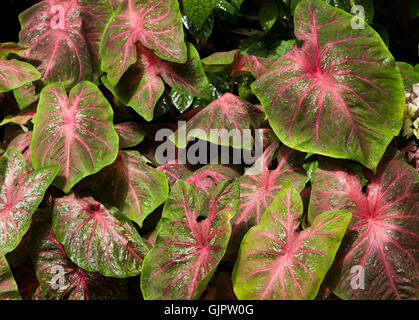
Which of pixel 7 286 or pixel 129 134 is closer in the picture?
pixel 7 286

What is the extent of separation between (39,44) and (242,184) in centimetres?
92

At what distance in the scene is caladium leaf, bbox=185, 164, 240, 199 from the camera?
1424 millimetres

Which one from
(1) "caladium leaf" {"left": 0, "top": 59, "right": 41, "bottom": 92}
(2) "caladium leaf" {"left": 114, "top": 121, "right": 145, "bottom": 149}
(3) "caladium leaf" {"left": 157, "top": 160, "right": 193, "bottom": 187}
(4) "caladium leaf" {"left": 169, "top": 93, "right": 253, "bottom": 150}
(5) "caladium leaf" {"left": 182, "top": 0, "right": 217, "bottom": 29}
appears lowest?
(3) "caladium leaf" {"left": 157, "top": 160, "right": 193, "bottom": 187}

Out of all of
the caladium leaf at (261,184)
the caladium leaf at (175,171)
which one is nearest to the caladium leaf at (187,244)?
the caladium leaf at (261,184)

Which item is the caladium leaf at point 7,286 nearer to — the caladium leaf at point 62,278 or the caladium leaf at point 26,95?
the caladium leaf at point 62,278

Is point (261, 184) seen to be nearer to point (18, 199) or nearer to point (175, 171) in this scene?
point (175, 171)

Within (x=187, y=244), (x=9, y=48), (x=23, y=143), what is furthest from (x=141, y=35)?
(x=187, y=244)

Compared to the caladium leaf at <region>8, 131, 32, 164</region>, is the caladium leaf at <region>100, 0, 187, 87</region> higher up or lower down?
higher up

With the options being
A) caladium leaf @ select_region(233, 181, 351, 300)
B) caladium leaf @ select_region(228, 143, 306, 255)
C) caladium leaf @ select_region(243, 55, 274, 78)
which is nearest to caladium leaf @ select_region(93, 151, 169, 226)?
caladium leaf @ select_region(228, 143, 306, 255)

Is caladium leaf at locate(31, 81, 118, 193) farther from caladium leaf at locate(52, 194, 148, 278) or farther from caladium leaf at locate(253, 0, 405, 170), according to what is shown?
caladium leaf at locate(253, 0, 405, 170)

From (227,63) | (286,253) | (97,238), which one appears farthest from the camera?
(227,63)

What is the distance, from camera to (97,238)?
51.5 inches

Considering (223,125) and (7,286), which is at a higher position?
(223,125)

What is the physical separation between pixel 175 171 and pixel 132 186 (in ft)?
0.58
